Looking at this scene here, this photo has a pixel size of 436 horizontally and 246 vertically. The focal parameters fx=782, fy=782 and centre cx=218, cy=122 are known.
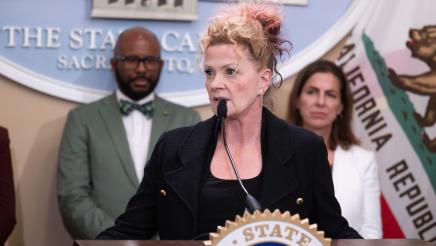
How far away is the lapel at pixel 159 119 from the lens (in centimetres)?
339

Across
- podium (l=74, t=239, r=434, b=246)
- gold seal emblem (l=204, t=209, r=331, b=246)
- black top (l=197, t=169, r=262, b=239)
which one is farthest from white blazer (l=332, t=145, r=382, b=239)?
gold seal emblem (l=204, t=209, r=331, b=246)

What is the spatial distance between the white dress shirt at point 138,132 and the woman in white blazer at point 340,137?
0.65 metres

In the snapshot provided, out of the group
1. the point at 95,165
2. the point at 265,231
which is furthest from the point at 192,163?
the point at 95,165

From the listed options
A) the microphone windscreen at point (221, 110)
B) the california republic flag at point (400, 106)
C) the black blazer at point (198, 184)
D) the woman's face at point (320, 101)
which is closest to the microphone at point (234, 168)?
the microphone windscreen at point (221, 110)

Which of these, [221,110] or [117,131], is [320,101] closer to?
[117,131]

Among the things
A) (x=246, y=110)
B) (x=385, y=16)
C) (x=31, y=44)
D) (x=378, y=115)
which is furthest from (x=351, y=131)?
(x=246, y=110)

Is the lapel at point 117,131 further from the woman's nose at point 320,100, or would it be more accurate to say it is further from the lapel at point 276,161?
the lapel at point 276,161

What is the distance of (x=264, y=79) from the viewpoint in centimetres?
191

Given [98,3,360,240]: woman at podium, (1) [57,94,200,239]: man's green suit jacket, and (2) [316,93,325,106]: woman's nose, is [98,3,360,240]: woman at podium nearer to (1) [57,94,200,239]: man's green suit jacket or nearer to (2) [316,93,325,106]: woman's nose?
(1) [57,94,200,239]: man's green suit jacket

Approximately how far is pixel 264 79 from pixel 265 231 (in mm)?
653

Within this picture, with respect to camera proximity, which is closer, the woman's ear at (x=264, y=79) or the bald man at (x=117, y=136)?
the woman's ear at (x=264, y=79)

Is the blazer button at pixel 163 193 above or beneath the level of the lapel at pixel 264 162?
beneath

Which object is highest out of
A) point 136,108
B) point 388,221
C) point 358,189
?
point 136,108

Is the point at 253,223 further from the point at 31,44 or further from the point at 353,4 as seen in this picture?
the point at 353,4
